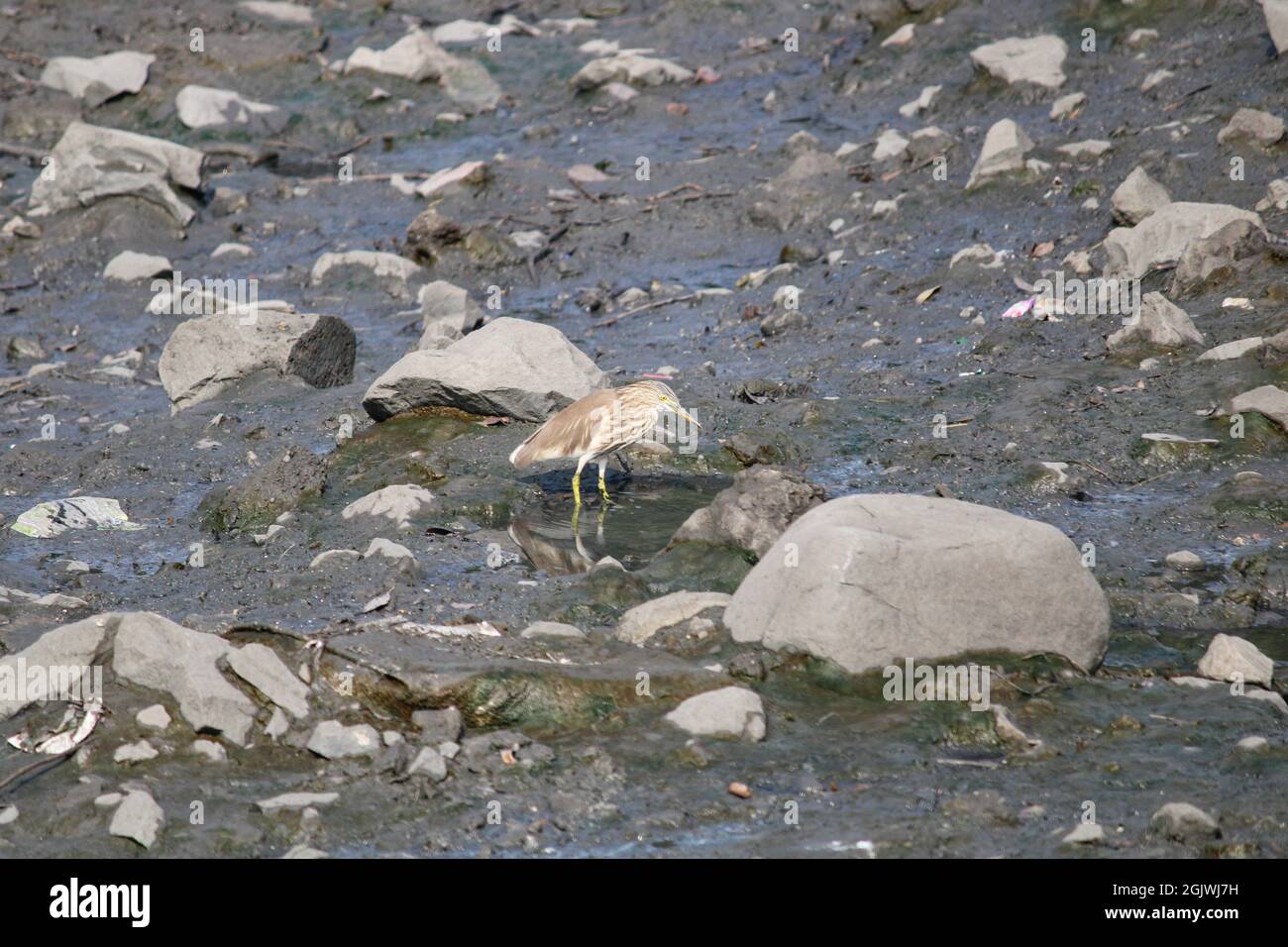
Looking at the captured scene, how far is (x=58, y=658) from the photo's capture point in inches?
228

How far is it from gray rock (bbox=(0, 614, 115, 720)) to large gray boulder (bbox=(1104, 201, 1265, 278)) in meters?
7.57

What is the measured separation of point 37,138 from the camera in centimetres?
1653

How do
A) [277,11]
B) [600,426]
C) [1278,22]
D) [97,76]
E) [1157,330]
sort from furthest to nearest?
[277,11], [97,76], [1278,22], [1157,330], [600,426]

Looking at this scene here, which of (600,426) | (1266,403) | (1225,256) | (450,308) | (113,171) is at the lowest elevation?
(600,426)

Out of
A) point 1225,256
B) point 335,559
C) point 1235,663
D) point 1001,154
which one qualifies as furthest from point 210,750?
point 1001,154

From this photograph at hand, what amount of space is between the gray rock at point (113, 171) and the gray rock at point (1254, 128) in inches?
388

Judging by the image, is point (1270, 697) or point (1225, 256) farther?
point (1225, 256)

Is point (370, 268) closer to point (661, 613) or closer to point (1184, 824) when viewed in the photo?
point (661, 613)

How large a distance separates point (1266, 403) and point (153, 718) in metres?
6.18

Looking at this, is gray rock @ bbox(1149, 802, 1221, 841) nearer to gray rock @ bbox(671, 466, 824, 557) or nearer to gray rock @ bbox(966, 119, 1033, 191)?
gray rock @ bbox(671, 466, 824, 557)

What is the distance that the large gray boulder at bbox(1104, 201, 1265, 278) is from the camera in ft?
33.6

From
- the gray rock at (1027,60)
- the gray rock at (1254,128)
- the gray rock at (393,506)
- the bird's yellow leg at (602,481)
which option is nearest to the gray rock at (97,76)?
the gray rock at (1027,60)

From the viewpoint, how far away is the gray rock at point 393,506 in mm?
7855
